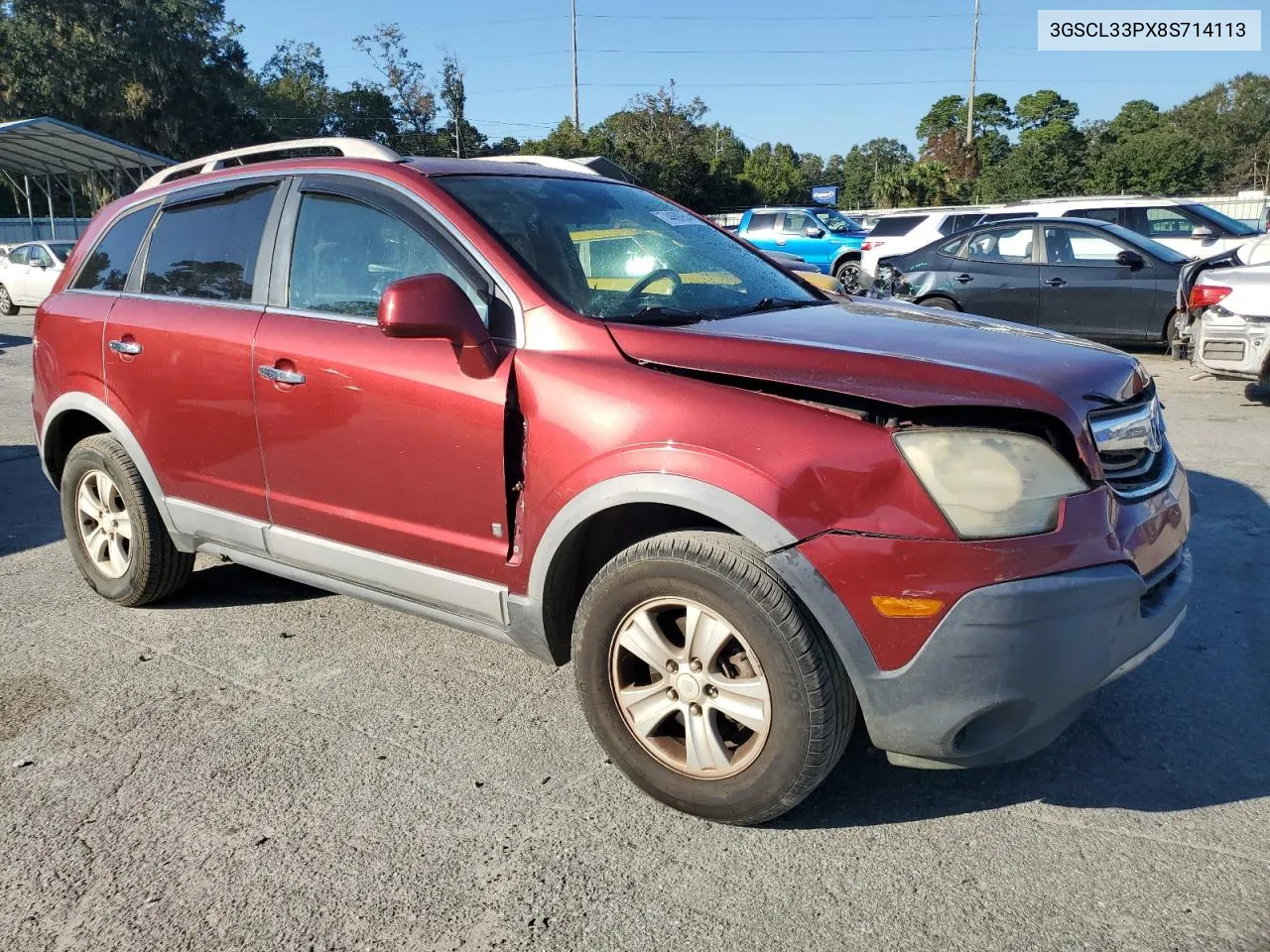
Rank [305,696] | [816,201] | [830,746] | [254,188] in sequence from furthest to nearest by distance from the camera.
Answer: [816,201], [254,188], [305,696], [830,746]

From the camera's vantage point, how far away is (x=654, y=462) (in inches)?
102

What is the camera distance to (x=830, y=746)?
2469 mm

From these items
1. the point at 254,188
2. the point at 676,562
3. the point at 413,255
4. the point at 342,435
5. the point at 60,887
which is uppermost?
the point at 254,188

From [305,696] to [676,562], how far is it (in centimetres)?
165

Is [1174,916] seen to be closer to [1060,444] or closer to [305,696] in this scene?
[1060,444]

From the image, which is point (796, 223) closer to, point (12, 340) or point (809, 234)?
point (809, 234)

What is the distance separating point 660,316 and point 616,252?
1.68 ft

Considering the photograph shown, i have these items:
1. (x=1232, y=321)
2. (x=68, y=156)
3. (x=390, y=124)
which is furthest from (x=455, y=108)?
(x=1232, y=321)

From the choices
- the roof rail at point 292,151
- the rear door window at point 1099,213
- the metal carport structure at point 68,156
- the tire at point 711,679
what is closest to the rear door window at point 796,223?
the rear door window at point 1099,213

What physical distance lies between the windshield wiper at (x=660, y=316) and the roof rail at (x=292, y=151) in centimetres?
111

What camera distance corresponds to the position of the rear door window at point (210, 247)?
371cm

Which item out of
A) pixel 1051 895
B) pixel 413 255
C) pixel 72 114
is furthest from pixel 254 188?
pixel 72 114

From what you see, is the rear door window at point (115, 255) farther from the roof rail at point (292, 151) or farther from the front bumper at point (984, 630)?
the front bumper at point (984, 630)

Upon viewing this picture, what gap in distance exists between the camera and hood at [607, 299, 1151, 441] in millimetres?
2420
